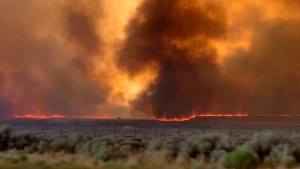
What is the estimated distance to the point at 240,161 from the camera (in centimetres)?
2317

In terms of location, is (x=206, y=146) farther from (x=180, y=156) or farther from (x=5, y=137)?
(x=5, y=137)

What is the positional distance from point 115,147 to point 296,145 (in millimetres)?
12780

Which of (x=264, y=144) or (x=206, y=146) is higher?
(x=264, y=144)

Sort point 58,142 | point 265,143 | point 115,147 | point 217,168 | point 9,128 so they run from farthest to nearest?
point 9,128 < point 58,142 < point 115,147 < point 265,143 < point 217,168

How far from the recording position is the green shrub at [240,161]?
75.2ft

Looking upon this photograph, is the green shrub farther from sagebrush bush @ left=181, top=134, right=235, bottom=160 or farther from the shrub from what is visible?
the shrub

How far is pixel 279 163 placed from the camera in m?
24.5

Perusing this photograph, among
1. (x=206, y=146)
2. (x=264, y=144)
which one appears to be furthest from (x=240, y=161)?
(x=206, y=146)

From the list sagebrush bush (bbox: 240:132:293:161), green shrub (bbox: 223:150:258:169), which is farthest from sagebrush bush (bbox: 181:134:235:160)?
green shrub (bbox: 223:150:258:169)

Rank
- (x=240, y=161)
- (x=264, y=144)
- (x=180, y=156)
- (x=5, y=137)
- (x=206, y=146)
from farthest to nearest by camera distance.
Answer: (x=5, y=137) → (x=206, y=146) → (x=264, y=144) → (x=180, y=156) → (x=240, y=161)

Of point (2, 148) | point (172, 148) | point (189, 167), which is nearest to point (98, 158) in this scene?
point (172, 148)

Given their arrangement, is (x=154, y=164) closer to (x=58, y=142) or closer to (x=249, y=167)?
(x=249, y=167)

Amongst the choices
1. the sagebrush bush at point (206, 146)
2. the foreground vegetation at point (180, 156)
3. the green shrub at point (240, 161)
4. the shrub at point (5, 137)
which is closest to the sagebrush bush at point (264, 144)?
the foreground vegetation at point (180, 156)

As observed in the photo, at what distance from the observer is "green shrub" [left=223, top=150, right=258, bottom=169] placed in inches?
902
